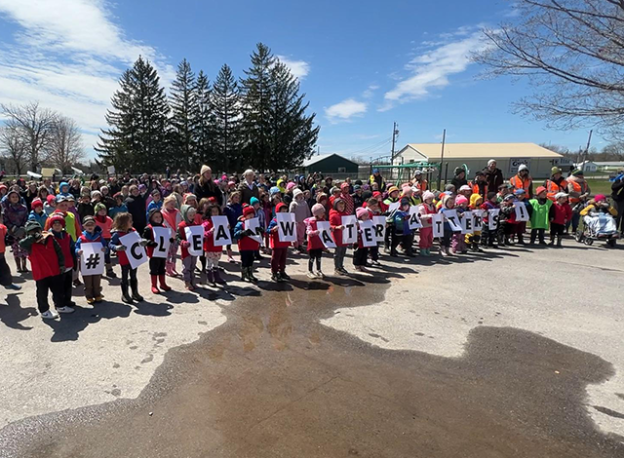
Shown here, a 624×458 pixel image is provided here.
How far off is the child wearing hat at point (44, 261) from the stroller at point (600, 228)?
45.6 feet

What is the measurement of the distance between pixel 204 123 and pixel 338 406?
1716 inches

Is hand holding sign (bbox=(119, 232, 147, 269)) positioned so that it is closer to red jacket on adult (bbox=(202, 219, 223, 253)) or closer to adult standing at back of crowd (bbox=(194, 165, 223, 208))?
red jacket on adult (bbox=(202, 219, 223, 253))

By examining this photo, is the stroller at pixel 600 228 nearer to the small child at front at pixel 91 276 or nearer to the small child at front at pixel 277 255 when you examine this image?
the small child at front at pixel 277 255

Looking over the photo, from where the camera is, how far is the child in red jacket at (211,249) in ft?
25.1

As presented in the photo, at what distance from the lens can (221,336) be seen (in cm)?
528

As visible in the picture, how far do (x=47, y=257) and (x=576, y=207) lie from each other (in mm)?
14829

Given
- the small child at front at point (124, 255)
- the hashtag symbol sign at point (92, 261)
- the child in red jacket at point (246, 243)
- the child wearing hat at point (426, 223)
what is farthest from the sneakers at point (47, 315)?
the child wearing hat at point (426, 223)

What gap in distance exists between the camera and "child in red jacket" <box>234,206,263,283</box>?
778 cm

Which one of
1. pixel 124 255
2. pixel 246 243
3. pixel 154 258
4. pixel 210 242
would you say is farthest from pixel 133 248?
pixel 246 243

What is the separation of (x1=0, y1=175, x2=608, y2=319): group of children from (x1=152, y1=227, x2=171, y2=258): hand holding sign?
0.18ft

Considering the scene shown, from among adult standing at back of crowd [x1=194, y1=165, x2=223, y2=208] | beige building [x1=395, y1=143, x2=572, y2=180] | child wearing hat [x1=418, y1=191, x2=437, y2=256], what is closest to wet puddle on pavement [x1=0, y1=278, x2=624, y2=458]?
adult standing at back of crowd [x1=194, y1=165, x2=223, y2=208]

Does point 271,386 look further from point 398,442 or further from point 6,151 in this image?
point 6,151

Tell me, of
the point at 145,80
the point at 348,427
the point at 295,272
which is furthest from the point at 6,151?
the point at 348,427

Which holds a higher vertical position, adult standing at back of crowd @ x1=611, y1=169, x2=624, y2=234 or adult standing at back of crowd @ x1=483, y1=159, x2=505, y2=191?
adult standing at back of crowd @ x1=483, y1=159, x2=505, y2=191
